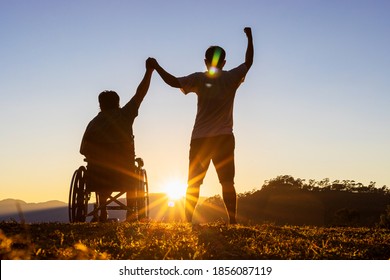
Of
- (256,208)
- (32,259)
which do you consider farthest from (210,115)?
(256,208)

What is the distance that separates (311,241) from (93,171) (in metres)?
6.09

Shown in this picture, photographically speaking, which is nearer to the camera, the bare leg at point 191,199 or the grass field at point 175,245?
the grass field at point 175,245

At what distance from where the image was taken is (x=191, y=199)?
28.9ft

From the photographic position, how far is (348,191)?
5089 inches

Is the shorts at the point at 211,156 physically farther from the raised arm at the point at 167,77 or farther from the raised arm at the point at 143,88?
the raised arm at the point at 143,88

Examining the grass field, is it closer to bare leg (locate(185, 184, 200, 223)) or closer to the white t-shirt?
bare leg (locate(185, 184, 200, 223))

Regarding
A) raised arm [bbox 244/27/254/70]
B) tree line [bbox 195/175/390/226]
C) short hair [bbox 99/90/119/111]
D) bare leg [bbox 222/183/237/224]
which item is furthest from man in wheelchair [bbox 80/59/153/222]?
tree line [bbox 195/175/390/226]

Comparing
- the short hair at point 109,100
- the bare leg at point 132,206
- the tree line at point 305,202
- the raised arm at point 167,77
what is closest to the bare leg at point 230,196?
the raised arm at point 167,77

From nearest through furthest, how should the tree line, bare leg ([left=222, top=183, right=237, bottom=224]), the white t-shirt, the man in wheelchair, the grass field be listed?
the grass field < the white t-shirt < bare leg ([left=222, top=183, right=237, bottom=224]) < the man in wheelchair < the tree line

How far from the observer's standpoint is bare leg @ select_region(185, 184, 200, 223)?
8750 millimetres

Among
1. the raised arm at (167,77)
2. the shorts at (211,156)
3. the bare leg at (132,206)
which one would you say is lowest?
the bare leg at (132,206)

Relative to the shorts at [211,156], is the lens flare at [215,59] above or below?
above

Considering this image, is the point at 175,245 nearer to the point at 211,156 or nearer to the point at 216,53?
the point at 211,156

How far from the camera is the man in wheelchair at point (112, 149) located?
11.3 m
